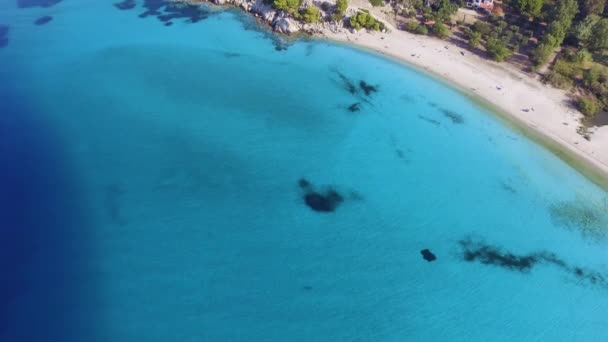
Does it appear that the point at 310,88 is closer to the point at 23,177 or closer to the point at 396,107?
the point at 396,107

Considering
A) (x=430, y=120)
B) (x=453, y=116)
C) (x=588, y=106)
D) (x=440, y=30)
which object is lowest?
(x=430, y=120)

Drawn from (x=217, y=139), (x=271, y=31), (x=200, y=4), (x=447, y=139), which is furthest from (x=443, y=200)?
(x=200, y=4)

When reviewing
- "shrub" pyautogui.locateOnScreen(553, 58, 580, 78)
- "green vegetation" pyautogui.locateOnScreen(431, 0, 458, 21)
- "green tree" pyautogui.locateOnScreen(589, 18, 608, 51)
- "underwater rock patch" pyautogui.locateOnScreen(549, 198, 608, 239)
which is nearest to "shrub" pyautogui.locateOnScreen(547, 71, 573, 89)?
"shrub" pyautogui.locateOnScreen(553, 58, 580, 78)

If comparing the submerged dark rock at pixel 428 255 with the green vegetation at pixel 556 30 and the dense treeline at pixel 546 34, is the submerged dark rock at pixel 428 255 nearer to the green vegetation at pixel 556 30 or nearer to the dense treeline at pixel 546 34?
the dense treeline at pixel 546 34

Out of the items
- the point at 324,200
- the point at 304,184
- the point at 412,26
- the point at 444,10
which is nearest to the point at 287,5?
the point at 412,26

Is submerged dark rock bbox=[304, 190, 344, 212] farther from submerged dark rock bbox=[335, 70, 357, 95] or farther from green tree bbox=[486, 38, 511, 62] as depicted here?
green tree bbox=[486, 38, 511, 62]

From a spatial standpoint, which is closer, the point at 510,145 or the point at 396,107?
the point at 510,145

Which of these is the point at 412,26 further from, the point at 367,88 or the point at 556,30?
the point at 556,30
